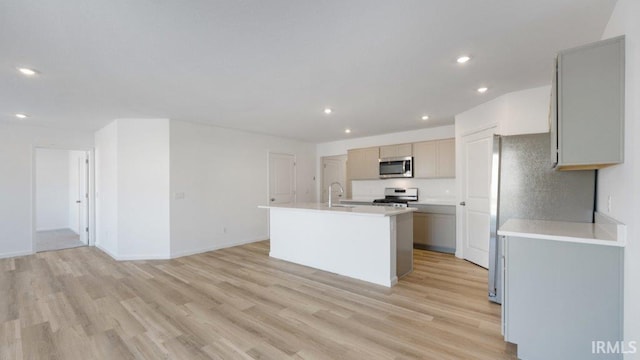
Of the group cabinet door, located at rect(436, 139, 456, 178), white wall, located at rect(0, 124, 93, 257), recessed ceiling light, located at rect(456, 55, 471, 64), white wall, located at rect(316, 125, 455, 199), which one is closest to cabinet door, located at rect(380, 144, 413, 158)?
white wall, located at rect(316, 125, 455, 199)

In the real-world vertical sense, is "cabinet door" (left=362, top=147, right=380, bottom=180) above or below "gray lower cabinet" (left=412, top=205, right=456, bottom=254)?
above

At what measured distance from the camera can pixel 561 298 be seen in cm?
181

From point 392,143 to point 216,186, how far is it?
3.86 meters

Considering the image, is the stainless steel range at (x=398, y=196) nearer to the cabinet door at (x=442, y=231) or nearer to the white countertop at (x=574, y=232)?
the cabinet door at (x=442, y=231)

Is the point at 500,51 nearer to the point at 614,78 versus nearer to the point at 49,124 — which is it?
the point at 614,78

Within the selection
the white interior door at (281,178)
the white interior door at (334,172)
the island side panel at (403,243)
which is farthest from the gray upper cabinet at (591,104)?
the white interior door at (334,172)

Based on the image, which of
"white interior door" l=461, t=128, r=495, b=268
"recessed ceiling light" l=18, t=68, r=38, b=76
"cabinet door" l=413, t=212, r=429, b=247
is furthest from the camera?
"cabinet door" l=413, t=212, r=429, b=247

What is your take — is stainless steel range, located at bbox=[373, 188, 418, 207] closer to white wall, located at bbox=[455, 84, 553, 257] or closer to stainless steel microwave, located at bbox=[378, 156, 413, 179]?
stainless steel microwave, located at bbox=[378, 156, 413, 179]

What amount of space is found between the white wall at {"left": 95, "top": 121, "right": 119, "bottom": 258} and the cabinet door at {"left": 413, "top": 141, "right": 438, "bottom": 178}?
18.0 ft

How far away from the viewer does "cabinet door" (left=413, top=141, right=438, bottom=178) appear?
539cm

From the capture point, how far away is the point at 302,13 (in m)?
1.79

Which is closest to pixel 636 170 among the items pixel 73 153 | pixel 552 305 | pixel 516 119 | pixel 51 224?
pixel 552 305

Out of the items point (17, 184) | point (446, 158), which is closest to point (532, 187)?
point (446, 158)

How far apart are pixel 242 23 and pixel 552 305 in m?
2.82
